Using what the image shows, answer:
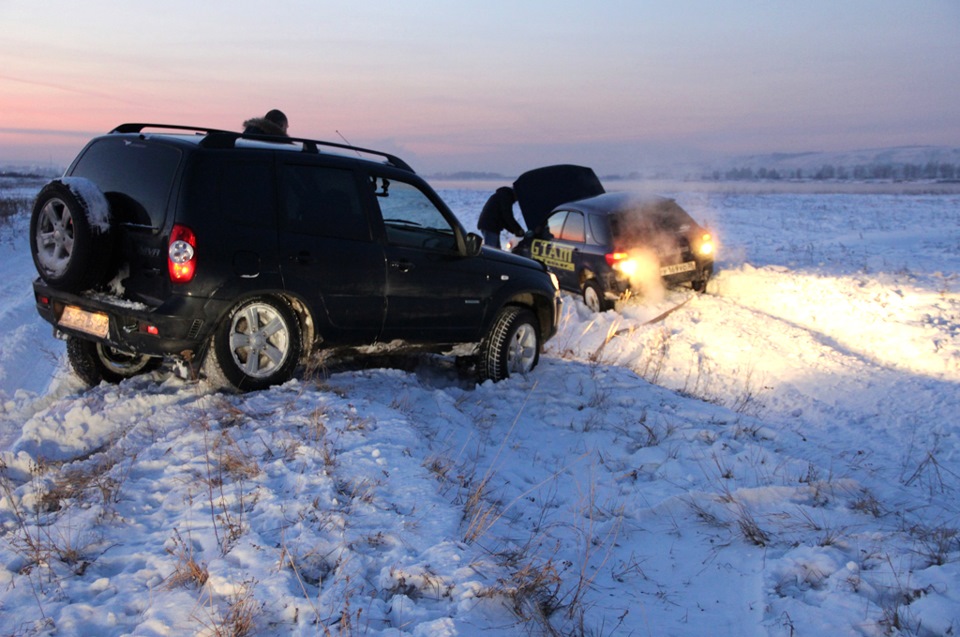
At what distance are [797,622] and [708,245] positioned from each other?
953 cm

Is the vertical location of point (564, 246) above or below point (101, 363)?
above

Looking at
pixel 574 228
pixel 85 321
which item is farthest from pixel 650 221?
pixel 85 321

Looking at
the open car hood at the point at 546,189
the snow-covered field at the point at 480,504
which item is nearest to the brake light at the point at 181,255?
the snow-covered field at the point at 480,504

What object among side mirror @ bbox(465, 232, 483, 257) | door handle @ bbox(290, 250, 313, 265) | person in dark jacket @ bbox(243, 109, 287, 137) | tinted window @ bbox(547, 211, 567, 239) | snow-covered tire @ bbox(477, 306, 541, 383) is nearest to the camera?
door handle @ bbox(290, 250, 313, 265)

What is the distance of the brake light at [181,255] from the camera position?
4820 millimetres

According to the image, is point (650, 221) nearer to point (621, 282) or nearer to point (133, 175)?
point (621, 282)

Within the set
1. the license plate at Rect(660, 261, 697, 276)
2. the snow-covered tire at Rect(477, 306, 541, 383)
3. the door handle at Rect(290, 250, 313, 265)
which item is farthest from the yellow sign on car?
the door handle at Rect(290, 250, 313, 265)

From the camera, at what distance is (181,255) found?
4828 millimetres

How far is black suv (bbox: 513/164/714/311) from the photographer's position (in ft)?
36.3

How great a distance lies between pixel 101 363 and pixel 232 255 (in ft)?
5.77

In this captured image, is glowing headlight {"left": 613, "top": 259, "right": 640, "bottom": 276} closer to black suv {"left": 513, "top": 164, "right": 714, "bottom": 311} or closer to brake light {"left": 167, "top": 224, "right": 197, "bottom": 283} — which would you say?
black suv {"left": 513, "top": 164, "right": 714, "bottom": 311}

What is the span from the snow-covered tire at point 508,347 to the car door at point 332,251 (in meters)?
1.30

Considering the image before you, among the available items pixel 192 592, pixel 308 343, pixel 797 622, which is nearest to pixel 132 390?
pixel 308 343

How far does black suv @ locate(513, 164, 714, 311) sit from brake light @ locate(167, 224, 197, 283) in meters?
7.27
